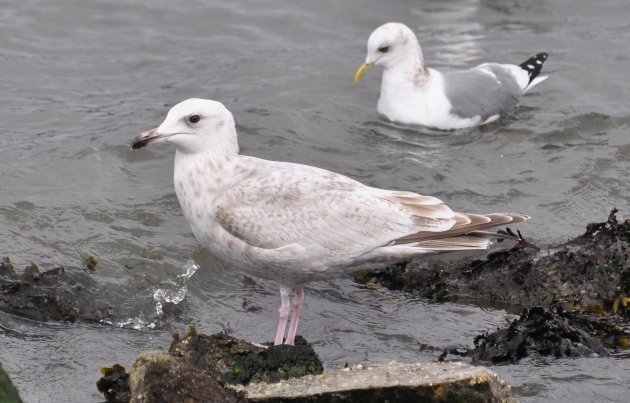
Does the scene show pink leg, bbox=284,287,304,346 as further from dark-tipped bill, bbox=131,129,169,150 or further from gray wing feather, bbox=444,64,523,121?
gray wing feather, bbox=444,64,523,121

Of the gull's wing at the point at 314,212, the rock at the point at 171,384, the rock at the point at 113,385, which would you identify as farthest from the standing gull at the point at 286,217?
the rock at the point at 171,384

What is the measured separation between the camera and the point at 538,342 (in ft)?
20.3

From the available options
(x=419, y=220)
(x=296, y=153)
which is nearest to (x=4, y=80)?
(x=296, y=153)

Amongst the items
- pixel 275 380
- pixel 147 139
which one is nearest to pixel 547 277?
pixel 275 380

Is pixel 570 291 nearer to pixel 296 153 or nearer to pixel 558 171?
pixel 558 171

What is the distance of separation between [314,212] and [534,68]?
21.6 feet

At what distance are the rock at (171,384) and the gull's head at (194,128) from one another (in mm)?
1987

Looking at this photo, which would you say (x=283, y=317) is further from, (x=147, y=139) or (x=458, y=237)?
(x=147, y=139)

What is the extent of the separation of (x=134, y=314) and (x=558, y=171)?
189 inches

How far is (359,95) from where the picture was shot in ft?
41.7

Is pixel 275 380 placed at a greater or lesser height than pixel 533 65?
lesser

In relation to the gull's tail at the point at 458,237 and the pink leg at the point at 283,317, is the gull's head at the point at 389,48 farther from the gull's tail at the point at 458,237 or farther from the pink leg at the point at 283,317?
the pink leg at the point at 283,317

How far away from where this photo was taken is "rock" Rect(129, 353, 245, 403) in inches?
188

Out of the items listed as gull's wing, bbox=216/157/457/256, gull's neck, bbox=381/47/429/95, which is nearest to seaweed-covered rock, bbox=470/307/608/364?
gull's wing, bbox=216/157/457/256
